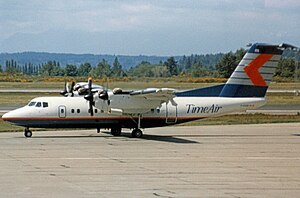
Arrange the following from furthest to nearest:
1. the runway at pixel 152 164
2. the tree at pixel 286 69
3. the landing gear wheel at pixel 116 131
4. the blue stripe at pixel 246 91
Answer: the tree at pixel 286 69
the blue stripe at pixel 246 91
the landing gear wheel at pixel 116 131
the runway at pixel 152 164

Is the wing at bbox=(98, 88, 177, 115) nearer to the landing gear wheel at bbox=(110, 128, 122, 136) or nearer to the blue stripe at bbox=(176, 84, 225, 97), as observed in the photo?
the landing gear wheel at bbox=(110, 128, 122, 136)

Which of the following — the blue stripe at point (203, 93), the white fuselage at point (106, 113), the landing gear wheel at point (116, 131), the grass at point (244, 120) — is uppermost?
the blue stripe at point (203, 93)

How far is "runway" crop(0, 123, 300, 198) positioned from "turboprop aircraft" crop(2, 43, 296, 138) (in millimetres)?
839

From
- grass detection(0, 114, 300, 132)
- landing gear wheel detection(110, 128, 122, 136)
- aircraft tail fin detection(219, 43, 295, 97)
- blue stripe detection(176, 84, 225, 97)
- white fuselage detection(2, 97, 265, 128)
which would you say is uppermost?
aircraft tail fin detection(219, 43, 295, 97)

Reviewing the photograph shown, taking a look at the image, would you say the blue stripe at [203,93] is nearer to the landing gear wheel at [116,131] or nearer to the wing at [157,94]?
the wing at [157,94]

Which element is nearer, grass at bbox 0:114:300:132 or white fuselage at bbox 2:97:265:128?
white fuselage at bbox 2:97:265:128

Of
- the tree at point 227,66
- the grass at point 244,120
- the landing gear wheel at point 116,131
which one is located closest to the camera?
the landing gear wheel at point 116,131

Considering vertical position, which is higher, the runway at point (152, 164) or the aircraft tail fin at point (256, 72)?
the aircraft tail fin at point (256, 72)

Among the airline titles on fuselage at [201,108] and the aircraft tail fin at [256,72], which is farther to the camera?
the aircraft tail fin at [256,72]

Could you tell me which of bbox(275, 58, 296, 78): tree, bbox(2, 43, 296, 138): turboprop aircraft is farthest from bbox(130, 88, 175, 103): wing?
bbox(275, 58, 296, 78): tree

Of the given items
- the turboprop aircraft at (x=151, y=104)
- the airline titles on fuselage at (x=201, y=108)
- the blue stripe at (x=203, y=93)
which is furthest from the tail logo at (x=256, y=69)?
the airline titles on fuselage at (x=201, y=108)

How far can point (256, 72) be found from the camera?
36844 mm

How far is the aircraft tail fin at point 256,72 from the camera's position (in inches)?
1446

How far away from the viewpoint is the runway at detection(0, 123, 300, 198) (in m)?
18.7
